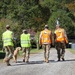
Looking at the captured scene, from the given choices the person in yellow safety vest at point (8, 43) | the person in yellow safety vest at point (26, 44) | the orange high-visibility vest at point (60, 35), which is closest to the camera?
the person in yellow safety vest at point (8, 43)

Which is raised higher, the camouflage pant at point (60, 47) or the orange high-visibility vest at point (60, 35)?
the orange high-visibility vest at point (60, 35)

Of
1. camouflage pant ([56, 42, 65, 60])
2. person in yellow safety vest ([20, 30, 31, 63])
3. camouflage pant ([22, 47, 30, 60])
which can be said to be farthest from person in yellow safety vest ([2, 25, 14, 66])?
camouflage pant ([56, 42, 65, 60])

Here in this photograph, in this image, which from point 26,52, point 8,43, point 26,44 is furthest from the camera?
point 26,52

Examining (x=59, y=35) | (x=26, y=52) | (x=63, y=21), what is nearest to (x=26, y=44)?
(x=26, y=52)

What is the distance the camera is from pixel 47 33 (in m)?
20.9

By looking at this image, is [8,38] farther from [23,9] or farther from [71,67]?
[23,9]

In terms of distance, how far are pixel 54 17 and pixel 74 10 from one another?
1548 cm

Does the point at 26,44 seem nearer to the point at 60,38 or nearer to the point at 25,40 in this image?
the point at 25,40

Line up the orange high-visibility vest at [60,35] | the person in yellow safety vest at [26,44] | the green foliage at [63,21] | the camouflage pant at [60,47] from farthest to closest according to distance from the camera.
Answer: the green foliage at [63,21] < the camouflage pant at [60,47] < the orange high-visibility vest at [60,35] < the person in yellow safety vest at [26,44]

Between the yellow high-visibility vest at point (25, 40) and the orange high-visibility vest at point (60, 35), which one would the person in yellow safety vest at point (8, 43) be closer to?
the yellow high-visibility vest at point (25, 40)

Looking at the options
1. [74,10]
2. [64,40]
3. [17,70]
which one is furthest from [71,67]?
[74,10]

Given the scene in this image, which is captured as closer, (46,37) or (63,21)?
(46,37)

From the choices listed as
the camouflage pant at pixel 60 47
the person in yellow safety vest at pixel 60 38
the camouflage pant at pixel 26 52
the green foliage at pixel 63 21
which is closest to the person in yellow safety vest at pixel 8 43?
the camouflage pant at pixel 26 52

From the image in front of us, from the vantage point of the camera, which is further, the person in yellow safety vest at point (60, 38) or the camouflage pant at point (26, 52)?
the person in yellow safety vest at point (60, 38)
